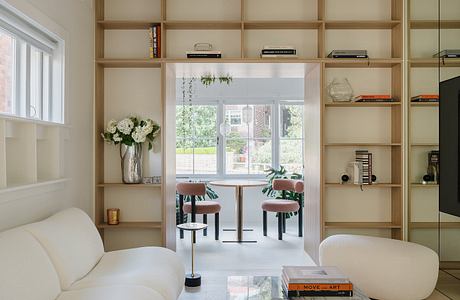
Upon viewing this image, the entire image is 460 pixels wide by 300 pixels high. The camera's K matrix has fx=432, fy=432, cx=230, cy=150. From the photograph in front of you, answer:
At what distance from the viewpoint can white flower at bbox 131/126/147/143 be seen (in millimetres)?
4109

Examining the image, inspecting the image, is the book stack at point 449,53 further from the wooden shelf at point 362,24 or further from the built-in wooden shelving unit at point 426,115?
the wooden shelf at point 362,24

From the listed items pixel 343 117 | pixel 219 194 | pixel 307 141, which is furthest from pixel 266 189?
pixel 343 117

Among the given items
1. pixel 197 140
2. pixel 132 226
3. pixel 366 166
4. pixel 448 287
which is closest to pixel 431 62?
pixel 366 166

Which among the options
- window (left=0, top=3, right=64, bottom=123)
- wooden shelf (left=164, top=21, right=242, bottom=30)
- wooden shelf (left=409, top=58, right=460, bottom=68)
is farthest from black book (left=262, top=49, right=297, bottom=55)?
window (left=0, top=3, right=64, bottom=123)

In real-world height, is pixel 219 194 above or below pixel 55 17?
below

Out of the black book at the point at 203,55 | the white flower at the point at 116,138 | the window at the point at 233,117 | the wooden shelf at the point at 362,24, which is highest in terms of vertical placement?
the wooden shelf at the point at 362,24

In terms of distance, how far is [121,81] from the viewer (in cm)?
445

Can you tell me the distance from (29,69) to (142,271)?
5.62ft

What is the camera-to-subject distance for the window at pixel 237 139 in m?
7.60

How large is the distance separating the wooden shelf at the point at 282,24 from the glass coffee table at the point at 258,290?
2.51m

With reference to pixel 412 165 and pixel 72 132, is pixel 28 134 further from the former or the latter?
pixel 412 165

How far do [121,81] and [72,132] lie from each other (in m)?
0.98

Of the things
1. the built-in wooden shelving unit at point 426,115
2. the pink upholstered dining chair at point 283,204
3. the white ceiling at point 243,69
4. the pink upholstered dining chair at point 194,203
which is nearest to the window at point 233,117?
the pink upholstered dining chair at point 283,204

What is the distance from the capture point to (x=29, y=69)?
317 cm
